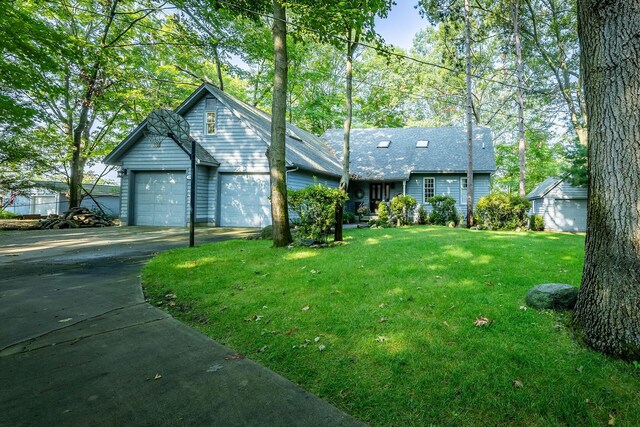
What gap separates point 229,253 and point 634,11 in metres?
6.97

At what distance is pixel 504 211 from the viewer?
12961mm

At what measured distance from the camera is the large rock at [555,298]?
3381mm

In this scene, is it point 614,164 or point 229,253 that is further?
point 229,253

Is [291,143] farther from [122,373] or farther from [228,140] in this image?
[122,373]

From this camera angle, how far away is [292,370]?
8.62 ft

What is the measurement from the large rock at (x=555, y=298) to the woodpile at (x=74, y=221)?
1829cm

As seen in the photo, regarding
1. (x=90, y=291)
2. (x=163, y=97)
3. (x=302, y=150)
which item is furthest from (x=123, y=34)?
(x=90, y=291)

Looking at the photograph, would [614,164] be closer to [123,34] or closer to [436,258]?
[436,258]

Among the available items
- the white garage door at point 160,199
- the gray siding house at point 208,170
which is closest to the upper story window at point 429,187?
the gray siding house at point 208,170

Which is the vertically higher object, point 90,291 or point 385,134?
point 385,134

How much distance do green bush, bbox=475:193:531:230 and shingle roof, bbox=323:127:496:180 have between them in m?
6.00

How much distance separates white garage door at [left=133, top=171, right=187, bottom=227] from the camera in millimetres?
15461

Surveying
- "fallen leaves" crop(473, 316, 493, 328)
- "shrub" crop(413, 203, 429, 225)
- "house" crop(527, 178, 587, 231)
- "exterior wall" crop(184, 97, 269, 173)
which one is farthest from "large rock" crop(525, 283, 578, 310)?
"house" crop(527, 178, 587, 231)

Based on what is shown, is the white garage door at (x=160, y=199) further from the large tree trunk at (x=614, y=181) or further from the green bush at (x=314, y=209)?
the large tree trunk at (x=614, y=181)
